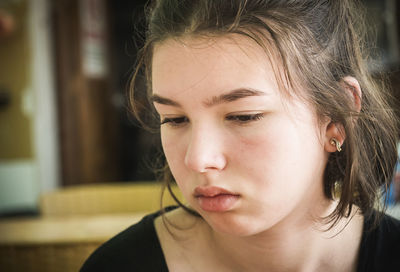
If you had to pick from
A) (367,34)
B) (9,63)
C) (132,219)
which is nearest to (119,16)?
(9,63)

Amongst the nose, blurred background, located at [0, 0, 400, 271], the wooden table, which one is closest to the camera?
the nose

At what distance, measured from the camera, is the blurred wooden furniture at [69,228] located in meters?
1.41

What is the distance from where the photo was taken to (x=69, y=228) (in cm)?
162

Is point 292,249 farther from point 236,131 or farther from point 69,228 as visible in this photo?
point 69,228

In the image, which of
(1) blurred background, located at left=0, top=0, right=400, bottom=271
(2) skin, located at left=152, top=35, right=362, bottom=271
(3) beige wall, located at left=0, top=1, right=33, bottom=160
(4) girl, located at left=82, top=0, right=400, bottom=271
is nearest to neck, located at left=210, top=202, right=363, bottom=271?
(4) girl, located at left=82, top=0, right=400, bottom=271

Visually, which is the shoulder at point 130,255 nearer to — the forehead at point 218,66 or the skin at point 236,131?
the skin at point 236,131

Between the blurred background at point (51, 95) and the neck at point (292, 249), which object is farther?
the blurred background at point (51, 95)

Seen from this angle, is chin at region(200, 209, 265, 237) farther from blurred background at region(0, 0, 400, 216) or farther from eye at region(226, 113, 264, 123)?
blurred background at region(0, 0, 400, 216)

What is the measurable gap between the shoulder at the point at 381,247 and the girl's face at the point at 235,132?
0.28 meters

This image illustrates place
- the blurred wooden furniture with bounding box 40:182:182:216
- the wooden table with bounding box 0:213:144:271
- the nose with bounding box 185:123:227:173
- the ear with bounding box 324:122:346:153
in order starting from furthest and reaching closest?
the blurred wooden furniture with bounding box 40:182:182:216 → the wooden table with bounding box 0:213:144:271 → the ear with bounding box 324:122:346:153 → the nose with bounding box 185:123:227:173

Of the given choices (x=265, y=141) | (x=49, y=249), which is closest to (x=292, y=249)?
(x=265, y=141)

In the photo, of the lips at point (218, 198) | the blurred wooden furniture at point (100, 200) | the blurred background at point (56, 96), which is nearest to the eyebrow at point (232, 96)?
the lips at point (218, 198)

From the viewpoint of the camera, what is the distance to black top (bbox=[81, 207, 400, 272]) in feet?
3.08

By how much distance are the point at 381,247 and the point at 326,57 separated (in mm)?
459
